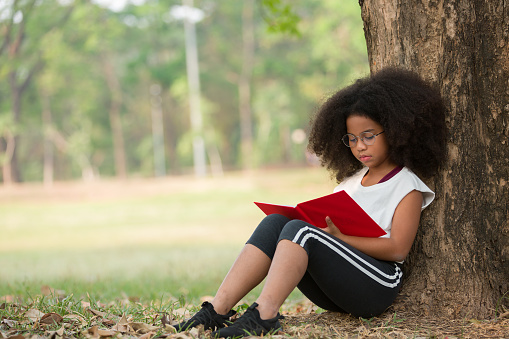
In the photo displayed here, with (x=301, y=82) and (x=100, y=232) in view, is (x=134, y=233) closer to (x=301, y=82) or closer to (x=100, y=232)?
(x=100, y=232)

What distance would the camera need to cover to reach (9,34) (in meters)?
28.6

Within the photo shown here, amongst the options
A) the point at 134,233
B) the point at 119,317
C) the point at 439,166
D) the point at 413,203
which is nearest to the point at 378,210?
the point at 413,203

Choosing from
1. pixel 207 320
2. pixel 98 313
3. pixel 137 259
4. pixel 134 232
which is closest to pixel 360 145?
pixel 207 320

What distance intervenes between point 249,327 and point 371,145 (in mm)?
1139

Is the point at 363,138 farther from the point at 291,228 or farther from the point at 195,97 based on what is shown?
the point at 195,97

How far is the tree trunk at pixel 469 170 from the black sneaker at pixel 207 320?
991 mm

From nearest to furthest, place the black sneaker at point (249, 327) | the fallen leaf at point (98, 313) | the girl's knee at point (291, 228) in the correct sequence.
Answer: the black sneaker at point (249, 327), the girl's knee at point (291, 228), the fallen leaf at point (98, 313)

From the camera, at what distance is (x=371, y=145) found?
3.05 meters

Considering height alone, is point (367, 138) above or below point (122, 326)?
above

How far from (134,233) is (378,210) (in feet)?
45.1

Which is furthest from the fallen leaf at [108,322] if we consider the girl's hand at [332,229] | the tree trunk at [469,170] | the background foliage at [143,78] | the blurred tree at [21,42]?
the blurred tree at [21,42]

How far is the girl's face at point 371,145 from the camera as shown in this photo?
10.0ft

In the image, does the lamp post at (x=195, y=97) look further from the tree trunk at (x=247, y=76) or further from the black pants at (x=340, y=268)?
the black pants at (x=340, y=268)

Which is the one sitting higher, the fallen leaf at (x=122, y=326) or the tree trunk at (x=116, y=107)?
the tree trunk at (x=116, y=107)
